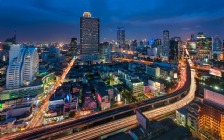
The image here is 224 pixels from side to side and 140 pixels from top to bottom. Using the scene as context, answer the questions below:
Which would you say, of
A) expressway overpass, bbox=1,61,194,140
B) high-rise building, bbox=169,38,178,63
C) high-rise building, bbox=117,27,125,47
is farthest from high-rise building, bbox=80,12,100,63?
high-rise building, bbox=117,27,125,47

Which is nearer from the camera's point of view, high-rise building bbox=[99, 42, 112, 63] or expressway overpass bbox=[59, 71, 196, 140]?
expressway overpass bbox=[59, 71, 196, 140]

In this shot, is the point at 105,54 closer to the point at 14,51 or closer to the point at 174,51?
the point at 174,51

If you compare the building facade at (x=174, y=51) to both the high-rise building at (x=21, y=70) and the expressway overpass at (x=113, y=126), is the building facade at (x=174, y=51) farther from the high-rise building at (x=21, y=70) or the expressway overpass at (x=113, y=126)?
the high-rise building at (x=21, y=70)

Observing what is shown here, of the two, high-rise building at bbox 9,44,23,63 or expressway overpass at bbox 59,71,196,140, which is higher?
high-rise building at bbox 9,44,23,63

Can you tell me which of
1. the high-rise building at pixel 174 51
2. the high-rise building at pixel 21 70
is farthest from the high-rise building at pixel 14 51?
the high-rise building at pixel 174 51

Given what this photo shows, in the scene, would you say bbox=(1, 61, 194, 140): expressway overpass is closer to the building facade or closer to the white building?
the white building

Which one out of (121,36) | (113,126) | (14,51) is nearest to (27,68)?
(14,51)

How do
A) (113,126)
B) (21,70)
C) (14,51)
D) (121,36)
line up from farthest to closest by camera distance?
(121,36), (14,51), (21,70), (113,126)
